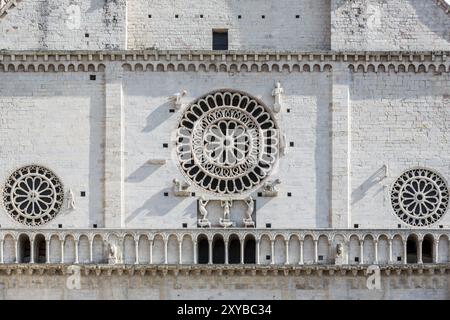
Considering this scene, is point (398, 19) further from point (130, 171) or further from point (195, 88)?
point (130, 171)

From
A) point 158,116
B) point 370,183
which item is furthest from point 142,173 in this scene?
point 370,183

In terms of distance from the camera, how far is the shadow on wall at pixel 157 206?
29.0 m

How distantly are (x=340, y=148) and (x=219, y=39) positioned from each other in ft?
11.5

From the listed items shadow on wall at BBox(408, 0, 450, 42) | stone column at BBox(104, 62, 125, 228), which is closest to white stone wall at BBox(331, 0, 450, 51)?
shadow on wall at BBox(408, 0, 450, 42)

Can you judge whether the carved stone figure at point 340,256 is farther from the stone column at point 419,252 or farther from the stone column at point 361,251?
the stone column at point 419,252

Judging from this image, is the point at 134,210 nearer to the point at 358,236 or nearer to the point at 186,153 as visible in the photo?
the point at 186,153

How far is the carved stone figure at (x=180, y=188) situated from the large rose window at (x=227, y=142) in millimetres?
248

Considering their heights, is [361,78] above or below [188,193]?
above

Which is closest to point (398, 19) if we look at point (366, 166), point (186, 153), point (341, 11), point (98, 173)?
point (341, 11)

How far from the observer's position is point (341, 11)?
29484mm

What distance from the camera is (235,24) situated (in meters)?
29.8

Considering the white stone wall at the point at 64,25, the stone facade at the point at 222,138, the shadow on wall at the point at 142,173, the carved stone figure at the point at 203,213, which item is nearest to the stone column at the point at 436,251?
the stone facade at the point at 222,138

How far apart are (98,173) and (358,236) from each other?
17.9 feet
